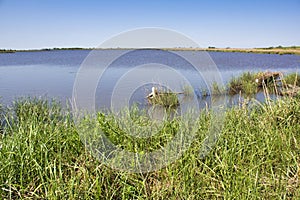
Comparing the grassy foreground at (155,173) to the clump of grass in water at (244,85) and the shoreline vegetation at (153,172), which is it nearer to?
the shoreline vegetation at (153,172)

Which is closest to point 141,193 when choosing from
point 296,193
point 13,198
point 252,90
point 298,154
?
point 13,198

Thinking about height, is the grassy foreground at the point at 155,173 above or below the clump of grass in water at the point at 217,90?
above

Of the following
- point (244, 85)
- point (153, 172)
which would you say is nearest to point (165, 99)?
point (244, 85)

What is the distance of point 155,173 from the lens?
8.02 feet

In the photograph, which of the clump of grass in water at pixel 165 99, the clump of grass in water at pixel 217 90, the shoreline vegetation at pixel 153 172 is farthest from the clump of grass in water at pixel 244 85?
the shoreline vegetation at pixel 153 172

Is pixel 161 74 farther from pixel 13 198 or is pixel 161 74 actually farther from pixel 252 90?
pixel 13 198

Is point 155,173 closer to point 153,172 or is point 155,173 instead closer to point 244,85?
point 153,172

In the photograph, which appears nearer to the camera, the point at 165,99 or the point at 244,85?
the point at 165,99

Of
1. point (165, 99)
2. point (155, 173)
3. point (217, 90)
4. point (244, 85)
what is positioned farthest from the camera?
point (244, 85)

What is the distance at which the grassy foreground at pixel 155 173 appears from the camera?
81.7 inches

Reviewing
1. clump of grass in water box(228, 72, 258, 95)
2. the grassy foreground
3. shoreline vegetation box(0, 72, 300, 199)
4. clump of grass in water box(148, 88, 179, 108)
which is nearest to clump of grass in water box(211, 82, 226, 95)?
clump of grass in water box(228, 72, 258, 95)

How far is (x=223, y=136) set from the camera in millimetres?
2965

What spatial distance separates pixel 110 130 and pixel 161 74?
6.93 meters

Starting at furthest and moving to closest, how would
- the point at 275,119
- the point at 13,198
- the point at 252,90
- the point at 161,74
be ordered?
1. the point at 252,90
2. the point at 161,74
3. the point at 275,119
4. the point at 13,198
